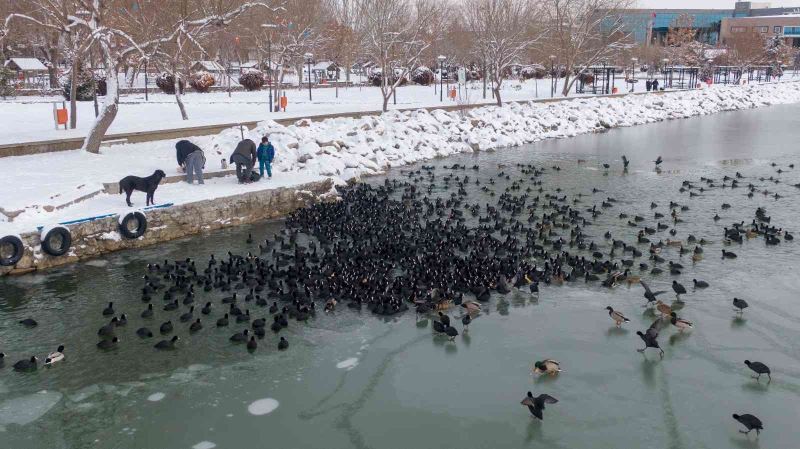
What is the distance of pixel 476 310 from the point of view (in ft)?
38.1

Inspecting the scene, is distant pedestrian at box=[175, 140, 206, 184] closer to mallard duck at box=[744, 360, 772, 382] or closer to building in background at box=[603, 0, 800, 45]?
mallard duck at box=[744, 360, 772, 382]

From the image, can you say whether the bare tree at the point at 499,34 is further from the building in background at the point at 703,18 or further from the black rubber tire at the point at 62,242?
the building in background at the point at 703,18

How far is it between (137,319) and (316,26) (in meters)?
44.8

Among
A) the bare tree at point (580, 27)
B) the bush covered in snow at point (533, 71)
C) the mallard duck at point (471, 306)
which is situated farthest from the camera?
the bush covered in snow at point (533, 71)

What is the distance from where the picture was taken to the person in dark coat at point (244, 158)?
19312 millimetres

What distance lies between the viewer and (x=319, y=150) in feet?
82.7

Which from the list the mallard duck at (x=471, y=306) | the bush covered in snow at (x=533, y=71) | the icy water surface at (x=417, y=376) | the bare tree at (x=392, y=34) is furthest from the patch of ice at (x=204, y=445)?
the bush covered in snow at (x=533, y=71)

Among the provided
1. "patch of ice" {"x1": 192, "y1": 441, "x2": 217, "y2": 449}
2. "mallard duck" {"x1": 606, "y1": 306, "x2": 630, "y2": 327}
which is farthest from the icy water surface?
"mallard duck" {"x1": 606, "y1": 306, "x2": 630, "y2": 327}

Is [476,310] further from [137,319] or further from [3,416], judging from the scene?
[3,416]

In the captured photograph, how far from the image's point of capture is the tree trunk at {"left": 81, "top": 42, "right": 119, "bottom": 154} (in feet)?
70.2

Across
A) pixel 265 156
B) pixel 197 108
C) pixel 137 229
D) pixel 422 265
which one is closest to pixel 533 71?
pixel 197 108

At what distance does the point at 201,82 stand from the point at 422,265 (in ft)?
138

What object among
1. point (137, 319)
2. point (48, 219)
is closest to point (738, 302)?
point (137, 319)

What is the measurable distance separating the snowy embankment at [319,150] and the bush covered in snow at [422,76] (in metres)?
18.4
